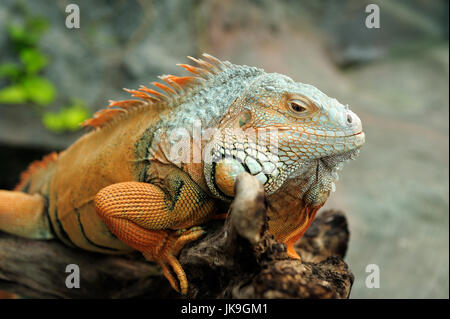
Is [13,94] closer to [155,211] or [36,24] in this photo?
[36,24]

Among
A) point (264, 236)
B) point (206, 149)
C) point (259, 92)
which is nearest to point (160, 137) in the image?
point (206, 149)

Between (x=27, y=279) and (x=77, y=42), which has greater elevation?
(x=77, y=42)

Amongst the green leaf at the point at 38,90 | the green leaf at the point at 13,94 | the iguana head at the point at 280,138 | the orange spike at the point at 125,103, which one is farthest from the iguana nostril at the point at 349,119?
the green leaf at the point at 13,94

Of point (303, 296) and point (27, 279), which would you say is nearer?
point (303, 296)

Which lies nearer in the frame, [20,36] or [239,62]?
[20,36]

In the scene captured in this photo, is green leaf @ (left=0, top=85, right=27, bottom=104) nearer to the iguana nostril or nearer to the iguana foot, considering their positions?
the iguana foot

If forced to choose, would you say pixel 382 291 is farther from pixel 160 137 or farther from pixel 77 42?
pixel 77 42

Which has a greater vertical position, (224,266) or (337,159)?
(337,159)

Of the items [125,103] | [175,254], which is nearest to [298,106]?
[175,254]
